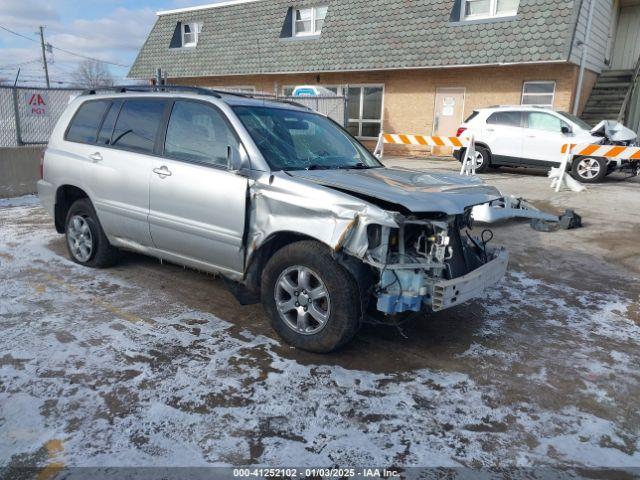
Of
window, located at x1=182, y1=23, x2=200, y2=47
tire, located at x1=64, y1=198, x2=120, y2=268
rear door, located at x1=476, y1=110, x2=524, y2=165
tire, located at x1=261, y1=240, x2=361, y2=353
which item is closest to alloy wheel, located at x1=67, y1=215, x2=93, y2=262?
tire, located at x1=64, y1=198, x2=120, y2=268

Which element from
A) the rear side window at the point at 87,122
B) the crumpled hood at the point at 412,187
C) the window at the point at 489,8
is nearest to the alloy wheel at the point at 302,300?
the crumpled hood at the point at 412,187

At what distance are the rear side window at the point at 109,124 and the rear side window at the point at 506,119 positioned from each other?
10.9 m

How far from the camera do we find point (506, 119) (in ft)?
43.4

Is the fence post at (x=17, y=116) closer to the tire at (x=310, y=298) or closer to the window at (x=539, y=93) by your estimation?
the tire at (x=310, y=298)

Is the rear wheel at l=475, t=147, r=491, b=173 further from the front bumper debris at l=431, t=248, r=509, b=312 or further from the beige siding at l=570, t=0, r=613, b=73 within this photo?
the front bumper debris at l=431, t=248, r=509, b=312

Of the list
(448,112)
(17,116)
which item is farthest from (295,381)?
(448,112)

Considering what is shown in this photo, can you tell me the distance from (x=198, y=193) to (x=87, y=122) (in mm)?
2055

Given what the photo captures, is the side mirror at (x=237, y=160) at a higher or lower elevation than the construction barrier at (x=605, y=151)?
higher

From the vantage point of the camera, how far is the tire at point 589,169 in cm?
1192

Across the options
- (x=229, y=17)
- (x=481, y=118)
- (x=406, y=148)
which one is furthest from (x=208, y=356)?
(x=229, y=17)

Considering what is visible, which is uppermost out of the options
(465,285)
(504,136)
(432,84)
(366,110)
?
(432,84)

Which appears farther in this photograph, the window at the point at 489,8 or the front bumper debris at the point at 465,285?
the window at the point at 489,8

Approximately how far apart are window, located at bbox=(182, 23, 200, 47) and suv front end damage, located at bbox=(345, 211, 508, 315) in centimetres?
2288

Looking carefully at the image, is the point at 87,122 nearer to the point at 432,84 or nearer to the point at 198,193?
the point at 198,193
